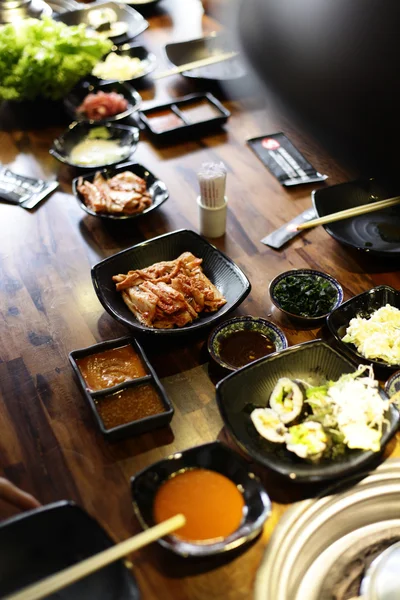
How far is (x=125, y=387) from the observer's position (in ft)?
6.68

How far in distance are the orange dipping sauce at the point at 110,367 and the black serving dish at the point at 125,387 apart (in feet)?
0.06

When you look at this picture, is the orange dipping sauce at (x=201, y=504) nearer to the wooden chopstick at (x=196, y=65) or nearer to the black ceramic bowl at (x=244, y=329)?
the black ceramic bowl at (x=244, y=329)

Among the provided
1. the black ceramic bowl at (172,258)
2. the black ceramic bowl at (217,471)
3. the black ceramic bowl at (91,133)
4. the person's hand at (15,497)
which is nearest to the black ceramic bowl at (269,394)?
the black ceramic bowl at (217,471)

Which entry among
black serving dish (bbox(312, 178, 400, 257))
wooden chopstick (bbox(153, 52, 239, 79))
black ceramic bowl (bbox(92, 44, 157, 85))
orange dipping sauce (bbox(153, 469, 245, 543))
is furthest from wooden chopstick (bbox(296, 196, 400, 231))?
black ceramic bowl (bbox(92, 44, 157, 85))

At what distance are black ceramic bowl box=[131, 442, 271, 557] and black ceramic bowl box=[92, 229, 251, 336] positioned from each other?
561 mm

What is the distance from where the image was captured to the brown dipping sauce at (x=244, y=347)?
7.11 feet

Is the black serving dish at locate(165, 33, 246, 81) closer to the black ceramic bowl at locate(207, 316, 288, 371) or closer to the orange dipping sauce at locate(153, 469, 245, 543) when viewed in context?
the black ceramic bowl at locate(207, 316, 288, 371)

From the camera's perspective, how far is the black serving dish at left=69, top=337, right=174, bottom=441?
6.27 feet

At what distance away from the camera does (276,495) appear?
1.82 meters

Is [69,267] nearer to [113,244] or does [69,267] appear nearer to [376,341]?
[113,244]

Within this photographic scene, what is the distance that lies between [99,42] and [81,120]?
653 mm

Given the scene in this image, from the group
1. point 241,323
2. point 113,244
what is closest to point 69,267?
point 113,244

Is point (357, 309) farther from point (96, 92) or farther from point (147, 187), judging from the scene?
point (96, 92)

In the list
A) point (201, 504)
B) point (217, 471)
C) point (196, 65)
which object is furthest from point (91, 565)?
point (196, 65)
